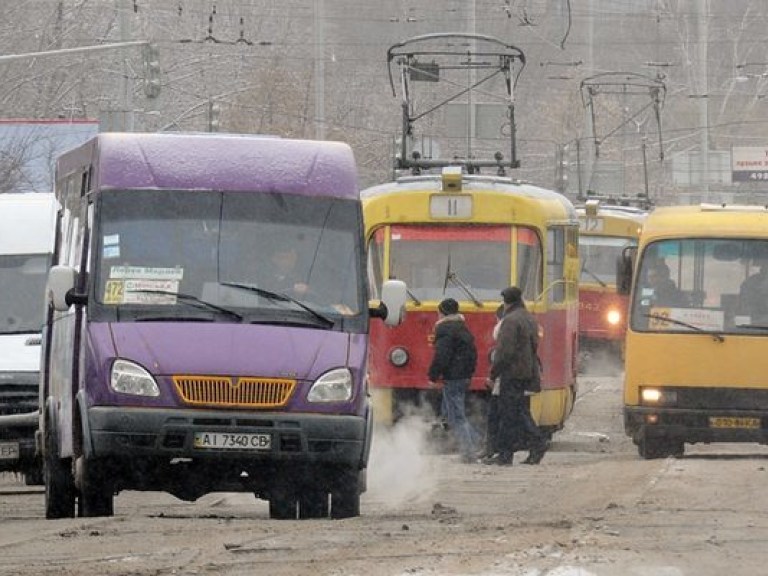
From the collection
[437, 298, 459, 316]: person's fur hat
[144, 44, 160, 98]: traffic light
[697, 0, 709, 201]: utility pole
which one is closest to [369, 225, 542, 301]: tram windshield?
[437, 298, 459, 316]: person's fur hat

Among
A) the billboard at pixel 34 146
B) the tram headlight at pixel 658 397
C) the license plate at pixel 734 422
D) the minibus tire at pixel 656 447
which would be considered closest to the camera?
the license plate at pixel 734 422

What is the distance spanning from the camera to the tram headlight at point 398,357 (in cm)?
2406

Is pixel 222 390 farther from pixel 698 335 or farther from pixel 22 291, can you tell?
pixel 698 335

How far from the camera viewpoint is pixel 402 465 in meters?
21.7

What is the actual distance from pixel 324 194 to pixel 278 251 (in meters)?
0.54

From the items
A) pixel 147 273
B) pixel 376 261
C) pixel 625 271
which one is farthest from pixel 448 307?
pixel 147 273

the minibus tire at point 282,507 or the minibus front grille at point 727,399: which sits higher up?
the minibus tire at point 282,507

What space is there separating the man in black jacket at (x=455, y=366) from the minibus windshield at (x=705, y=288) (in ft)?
5.55

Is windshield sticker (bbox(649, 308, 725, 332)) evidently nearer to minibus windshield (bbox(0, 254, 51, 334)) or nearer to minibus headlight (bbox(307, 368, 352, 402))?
minibus windshield (bbox(0, 254, 51, 334))

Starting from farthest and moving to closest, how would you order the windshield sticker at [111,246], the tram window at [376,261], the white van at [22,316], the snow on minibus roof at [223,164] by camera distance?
the tram window at [376,261], the white van at [22,316], the snow on minibus roof at [223,164], the windshield sticker at [111,246]

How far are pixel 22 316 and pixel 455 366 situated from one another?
452 cm

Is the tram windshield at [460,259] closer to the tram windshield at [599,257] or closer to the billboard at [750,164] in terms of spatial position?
the tram windshield at [599,257]

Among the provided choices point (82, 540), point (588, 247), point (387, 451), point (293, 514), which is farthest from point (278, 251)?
point (588, 247)

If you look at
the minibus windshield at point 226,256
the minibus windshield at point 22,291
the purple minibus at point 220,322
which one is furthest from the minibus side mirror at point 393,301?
the minibus windshield at point 22,291
